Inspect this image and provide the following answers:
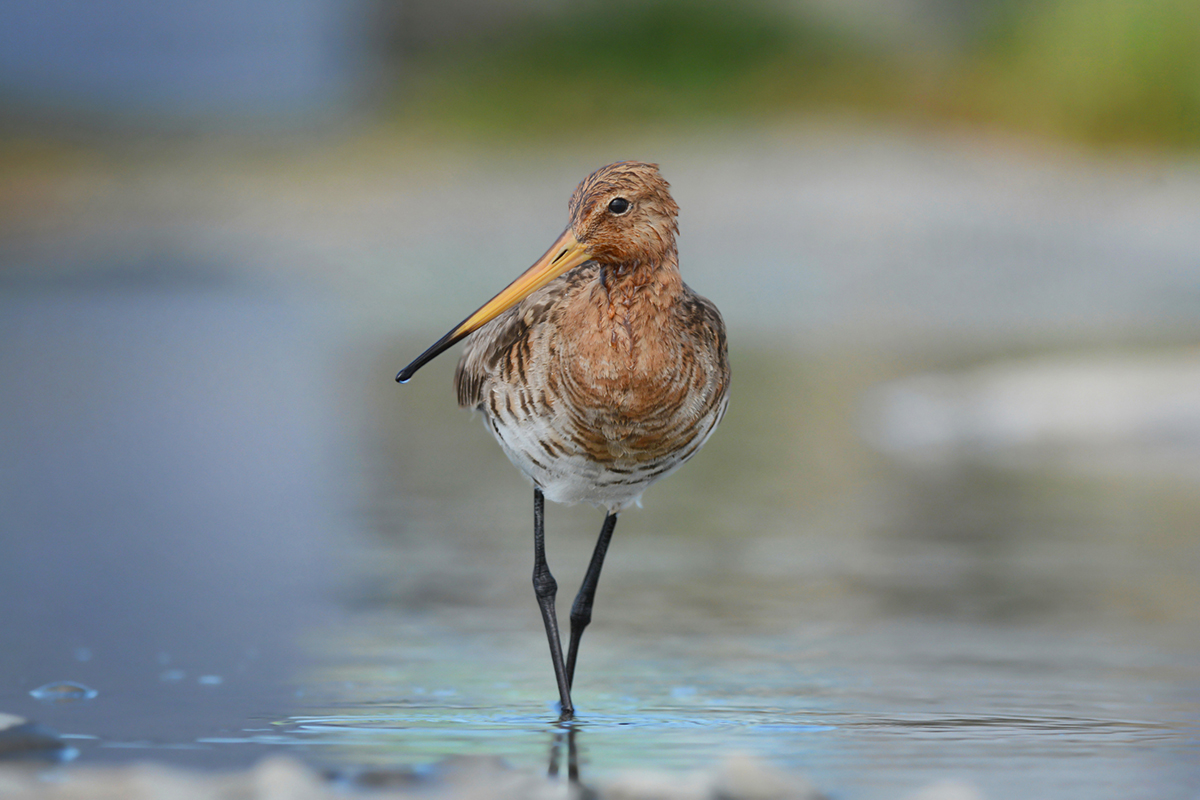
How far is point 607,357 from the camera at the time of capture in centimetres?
465

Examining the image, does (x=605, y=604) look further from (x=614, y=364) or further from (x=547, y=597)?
(x=614, y=364)

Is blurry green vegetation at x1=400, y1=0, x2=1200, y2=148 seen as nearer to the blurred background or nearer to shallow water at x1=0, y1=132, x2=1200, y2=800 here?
the blurred background

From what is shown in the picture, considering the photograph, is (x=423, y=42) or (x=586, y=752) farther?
(x=423, y=42)

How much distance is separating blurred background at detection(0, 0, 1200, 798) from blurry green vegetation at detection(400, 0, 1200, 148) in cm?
9

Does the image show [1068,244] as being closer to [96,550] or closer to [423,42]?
[423,42]

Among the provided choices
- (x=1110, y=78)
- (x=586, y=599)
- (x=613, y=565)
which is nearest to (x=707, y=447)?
(x=613, y=565)

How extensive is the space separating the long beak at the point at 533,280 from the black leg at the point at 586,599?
3.01 feet

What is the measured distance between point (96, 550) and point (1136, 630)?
3.97m

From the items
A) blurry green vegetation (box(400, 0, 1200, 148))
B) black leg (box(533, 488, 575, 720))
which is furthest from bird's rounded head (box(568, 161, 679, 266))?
blurry green vegetation (box(400, 0, 1200, 148))

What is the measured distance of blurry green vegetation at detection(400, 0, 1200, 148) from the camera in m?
27.0

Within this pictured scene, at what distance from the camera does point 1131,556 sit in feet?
23.6

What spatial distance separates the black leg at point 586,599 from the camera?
17.6 ft

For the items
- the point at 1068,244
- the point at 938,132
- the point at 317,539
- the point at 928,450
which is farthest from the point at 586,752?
the point at 938,132

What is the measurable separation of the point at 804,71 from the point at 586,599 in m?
24.4
